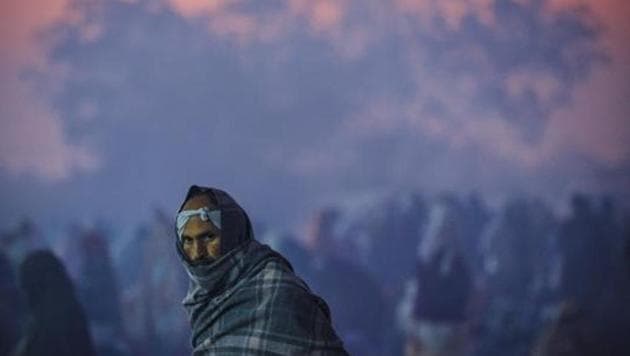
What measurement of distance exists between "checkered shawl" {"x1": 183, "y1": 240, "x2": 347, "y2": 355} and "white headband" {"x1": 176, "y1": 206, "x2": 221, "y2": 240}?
87 millimetres

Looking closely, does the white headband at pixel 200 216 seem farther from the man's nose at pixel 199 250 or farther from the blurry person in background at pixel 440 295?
the blurry person in background at pixel 440 295

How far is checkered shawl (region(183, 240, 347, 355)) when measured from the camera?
2.38m

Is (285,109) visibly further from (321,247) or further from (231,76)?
(321,247)

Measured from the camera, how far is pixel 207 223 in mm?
2461

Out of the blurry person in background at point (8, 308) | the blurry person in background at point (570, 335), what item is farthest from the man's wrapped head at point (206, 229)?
the blurry person in background at point (570, 335)

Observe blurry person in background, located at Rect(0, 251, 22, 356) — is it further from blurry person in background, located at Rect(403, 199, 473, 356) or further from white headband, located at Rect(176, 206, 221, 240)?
white headband, located at Rect(176, 206, 221, 240)

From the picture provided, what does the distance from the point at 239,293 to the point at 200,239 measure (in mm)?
160

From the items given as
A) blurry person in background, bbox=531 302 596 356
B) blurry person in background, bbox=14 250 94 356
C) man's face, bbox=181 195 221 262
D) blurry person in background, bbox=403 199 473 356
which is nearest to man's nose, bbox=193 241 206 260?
man's face, bbox=181 195 221 262

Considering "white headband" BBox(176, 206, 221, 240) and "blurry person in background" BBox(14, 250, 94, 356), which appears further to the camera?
"blurry person in background" BBox(14, 250, 94, 356)

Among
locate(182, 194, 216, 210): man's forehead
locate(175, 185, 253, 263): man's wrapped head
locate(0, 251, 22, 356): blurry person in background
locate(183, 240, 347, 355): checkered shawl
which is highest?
locate(0, 251, 22, 356): blurry person in background

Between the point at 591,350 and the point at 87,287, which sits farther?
the point at 591,350

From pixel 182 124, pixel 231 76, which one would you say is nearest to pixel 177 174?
pixel 182 124

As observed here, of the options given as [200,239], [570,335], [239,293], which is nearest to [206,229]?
[200,239]

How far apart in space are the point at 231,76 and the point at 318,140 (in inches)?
20.6
